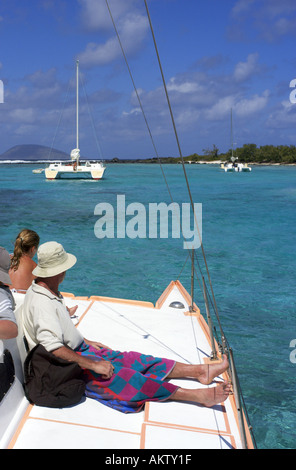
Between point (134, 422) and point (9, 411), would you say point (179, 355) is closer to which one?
point (134, 422)

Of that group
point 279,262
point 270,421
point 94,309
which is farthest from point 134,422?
point 279,262

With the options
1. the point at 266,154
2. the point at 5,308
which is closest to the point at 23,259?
the point at 5,308

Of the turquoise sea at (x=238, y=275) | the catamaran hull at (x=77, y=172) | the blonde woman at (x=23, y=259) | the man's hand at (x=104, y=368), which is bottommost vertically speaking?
the turquoise sea at (x=238, y=275)

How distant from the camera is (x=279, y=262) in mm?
10367

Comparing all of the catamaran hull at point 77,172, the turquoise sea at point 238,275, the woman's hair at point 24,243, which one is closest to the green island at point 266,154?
the catamaran hull at point 77,172

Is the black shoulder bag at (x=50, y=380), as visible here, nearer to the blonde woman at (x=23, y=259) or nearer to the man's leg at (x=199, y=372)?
the man's leg at (x=199, y=372)

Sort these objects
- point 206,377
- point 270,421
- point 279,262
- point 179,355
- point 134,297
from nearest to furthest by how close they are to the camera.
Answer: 1. point 206,377
2. point 179,355
3. point 270,421
4. point 134,297
5. point 279,262

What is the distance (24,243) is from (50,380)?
1.76m

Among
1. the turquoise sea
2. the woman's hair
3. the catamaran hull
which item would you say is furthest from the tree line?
the woman's hair

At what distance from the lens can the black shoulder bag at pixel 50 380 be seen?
2371 mm

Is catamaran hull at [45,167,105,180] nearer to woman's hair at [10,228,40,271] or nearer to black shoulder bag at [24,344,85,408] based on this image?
woman's hair at [10,228,40,271]

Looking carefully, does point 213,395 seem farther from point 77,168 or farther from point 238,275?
point 77,168

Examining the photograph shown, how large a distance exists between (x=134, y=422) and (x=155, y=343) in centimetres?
107

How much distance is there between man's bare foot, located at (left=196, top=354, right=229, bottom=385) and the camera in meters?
2.78
